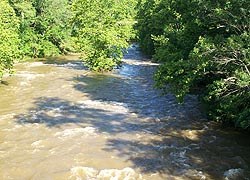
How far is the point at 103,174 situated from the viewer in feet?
41.8

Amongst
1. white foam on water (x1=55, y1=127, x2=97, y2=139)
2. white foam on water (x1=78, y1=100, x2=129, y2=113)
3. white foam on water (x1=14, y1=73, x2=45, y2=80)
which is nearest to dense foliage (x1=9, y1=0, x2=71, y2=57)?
white foam on water (x1=14, y1=73, x2=45, y2=80)

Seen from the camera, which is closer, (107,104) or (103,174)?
(103,174)

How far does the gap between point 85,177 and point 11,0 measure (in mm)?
29889

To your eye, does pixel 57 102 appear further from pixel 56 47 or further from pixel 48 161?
pixel 56 47

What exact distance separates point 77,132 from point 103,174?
4.57 m

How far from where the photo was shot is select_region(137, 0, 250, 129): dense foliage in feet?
43.9

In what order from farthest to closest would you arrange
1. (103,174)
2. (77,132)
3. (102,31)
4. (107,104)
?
(102,31)
(107,104)
(77,132)
(103,174)

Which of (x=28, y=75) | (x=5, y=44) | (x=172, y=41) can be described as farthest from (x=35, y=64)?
(x=172, y=41)

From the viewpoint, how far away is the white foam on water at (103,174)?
12481 mm

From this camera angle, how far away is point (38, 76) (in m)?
29.5

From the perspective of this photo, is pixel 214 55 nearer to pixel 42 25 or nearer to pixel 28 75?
pixel 28 75

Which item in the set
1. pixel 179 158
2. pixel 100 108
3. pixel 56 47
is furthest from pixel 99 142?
pixel 56 47

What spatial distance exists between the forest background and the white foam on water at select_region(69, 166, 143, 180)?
445 centimetres

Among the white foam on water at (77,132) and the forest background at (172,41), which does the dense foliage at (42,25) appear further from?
the white foam on water at (77,132)
